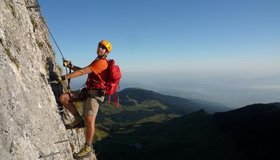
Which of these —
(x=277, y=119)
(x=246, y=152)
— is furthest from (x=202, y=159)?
(x=277, y=119)

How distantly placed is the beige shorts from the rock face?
110 centimetres

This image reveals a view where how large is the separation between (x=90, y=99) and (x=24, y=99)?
4160 mm

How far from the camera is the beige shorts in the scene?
1332 centimetres

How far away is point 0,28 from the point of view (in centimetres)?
933

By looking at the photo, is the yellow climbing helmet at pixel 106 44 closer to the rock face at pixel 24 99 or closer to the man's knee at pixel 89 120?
the rock face at pixel 24 99

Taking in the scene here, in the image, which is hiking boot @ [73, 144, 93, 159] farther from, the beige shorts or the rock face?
the beige shorts

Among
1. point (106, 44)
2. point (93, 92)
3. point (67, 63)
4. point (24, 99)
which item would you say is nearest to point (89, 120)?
point (93, 92)

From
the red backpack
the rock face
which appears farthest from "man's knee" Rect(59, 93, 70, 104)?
the red backpack

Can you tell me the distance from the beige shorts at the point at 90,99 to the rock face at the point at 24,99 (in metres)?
1.10

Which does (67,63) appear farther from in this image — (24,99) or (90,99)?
(24,99)

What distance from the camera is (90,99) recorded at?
1338 cm

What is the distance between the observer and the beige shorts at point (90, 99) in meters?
13.3

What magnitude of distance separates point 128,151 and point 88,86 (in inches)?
7537

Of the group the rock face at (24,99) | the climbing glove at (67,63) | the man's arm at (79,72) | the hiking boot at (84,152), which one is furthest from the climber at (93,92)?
the climbing glove at (67,63)
